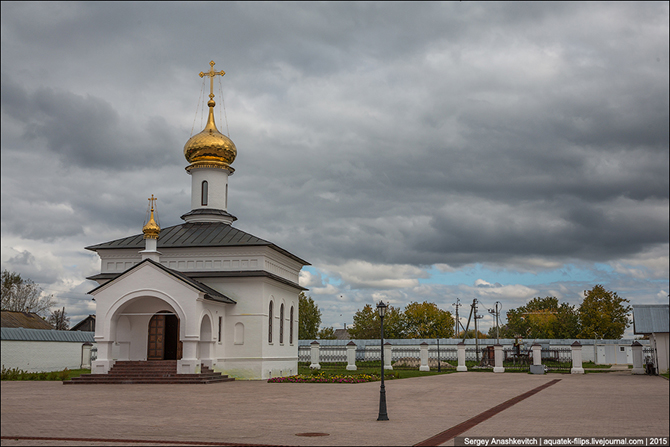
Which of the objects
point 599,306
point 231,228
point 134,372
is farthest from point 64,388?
point 599,306

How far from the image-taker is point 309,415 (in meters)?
13.6

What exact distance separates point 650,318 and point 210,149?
23.8m

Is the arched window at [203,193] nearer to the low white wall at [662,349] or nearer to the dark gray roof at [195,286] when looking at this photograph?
the dark gray roof at [195,286]

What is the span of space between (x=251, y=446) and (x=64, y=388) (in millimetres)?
14392

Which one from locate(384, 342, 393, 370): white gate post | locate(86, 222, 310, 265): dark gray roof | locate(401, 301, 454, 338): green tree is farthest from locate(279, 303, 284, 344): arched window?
locate(401, 301, 454, 338): green tree

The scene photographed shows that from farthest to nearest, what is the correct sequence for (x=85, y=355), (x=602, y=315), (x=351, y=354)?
(x=602, y=315)
(x=85, y=355)
(x=351, y=354)

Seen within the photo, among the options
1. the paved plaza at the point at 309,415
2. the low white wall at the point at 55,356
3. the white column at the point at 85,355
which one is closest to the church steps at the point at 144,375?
the low white wall at the point at 55,356

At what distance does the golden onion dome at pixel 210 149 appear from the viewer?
3322 centimetres

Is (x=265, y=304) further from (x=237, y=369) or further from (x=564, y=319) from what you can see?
(x=564, y=319)

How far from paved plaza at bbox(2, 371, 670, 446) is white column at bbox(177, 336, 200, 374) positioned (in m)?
4.14

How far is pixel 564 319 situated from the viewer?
70812 millimetres

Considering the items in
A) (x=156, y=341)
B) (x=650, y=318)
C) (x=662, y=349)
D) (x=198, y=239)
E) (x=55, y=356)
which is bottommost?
(x=55, y=356)

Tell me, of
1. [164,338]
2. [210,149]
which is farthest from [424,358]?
[210,149]

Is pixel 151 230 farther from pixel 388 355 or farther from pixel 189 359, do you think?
pixel 388 355
